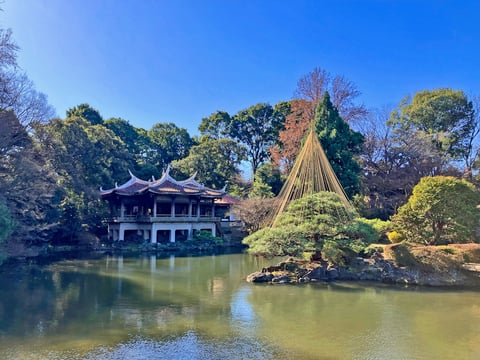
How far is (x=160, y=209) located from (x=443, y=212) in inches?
709

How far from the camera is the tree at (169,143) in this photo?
39625 mm

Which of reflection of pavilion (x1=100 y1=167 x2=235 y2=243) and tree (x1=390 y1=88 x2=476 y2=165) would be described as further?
tree (x1=390 y1=88 x2=476 y2=165)

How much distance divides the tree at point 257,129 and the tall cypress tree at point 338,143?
519 inches

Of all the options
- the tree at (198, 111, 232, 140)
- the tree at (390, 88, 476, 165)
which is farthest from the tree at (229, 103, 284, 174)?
the tree at (390, 88, 476, 165)

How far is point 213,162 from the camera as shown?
3341 cm

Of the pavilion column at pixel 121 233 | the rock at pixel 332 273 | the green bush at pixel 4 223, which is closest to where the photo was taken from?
the green bush at pixel 4 223

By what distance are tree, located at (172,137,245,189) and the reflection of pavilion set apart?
5.29 metres

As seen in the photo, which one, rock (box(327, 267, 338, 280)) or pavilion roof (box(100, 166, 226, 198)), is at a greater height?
pavilion roof (box(100, 166, 226, 198))

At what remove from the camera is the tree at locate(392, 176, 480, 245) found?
13.3 metres

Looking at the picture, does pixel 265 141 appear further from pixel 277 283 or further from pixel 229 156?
pixel 277 283

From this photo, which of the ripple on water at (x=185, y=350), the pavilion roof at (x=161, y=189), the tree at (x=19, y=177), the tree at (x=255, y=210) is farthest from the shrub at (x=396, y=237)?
the tree at (x=19, y=177)

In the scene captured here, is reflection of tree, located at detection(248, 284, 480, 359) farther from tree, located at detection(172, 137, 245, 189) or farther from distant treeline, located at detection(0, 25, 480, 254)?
tree, located at detection(172, 137, 245, 189)

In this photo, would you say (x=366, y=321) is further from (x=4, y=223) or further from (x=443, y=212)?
(x=4, y=223)

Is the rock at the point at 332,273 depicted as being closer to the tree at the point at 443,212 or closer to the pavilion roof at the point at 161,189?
the tree at the point at 443,212
